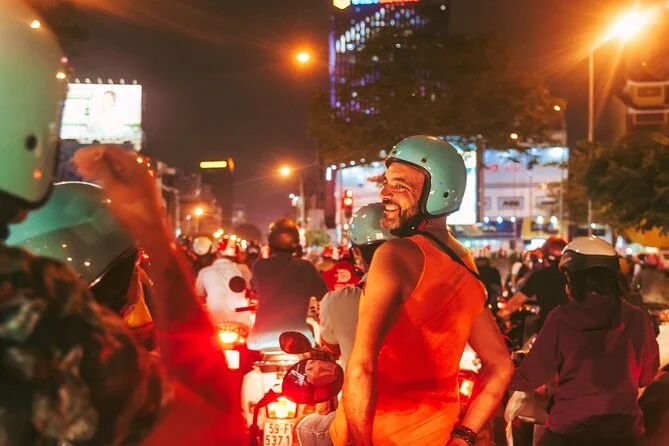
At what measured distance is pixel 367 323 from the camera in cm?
333

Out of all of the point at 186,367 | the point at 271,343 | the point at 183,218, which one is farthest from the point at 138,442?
the point at 183,218

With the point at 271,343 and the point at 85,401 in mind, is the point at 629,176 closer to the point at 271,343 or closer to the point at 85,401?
the point at 271,343

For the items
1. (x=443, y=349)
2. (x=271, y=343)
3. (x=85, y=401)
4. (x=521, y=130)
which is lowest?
(x=271, y=343)

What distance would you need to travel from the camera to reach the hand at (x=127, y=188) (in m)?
1.83

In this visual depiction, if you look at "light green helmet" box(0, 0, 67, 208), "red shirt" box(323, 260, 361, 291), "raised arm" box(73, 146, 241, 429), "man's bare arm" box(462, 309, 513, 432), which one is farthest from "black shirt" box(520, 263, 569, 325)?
"light green helmet" box(0, 0, 67, 208)

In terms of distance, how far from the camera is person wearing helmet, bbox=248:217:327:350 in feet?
28.2

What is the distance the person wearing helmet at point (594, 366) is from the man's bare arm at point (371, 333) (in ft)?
6.00

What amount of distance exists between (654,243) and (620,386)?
924 inches

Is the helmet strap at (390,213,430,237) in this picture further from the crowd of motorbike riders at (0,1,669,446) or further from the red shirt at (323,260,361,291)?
the red shirt at (323,260,361,291)

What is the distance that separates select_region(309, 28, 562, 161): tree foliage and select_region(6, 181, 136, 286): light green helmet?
29.7m

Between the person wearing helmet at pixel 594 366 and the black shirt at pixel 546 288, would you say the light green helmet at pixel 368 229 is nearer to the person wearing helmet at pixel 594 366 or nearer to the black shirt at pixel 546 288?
the person wearing helmet at pixel 594 366

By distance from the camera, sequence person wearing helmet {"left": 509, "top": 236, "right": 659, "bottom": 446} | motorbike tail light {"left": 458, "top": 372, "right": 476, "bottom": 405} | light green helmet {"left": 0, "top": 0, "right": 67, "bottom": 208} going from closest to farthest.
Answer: light green helmet {"left": 0, "top": 0, "right": 67, "bottom": 208} < person wearing helmet {"left": 509, "top": 236, "right": 659, "bottom": 446} < motorbike tail light {"left": 458, "top": 372, "right": 476, "bottom": 405}

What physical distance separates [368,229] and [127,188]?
→ 350 centimetres

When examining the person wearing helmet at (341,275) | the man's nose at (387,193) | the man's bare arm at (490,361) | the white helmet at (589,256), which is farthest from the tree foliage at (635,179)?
the man's nose at (387,193)
